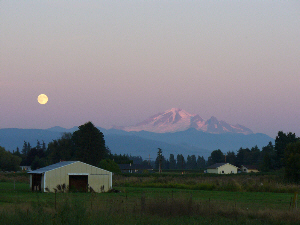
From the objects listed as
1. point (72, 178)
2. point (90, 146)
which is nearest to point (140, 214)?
point (72, 178)

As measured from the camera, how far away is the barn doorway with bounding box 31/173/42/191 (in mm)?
44963

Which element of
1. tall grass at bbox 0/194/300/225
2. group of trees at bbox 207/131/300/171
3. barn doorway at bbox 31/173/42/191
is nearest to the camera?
tall grass at bbox 0/194/300/225

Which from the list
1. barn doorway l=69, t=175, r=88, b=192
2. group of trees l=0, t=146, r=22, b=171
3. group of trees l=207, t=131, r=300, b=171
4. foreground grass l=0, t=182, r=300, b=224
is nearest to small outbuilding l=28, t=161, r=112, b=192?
barn doorway l=69, t=175, r=88, b=192

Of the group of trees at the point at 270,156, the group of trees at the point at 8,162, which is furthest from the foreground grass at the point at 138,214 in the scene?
the group of trees at the point at 8,162

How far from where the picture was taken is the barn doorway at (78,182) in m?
44.6

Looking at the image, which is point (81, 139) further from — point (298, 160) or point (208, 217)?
point (208, 217)

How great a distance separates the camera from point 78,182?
4559cm

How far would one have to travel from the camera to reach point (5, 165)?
11988cm

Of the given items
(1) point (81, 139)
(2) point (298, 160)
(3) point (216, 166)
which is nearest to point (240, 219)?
(2) point (298, 160)

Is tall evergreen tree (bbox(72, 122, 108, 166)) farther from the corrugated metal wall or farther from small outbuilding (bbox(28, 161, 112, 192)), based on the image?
the corrugated metal wall

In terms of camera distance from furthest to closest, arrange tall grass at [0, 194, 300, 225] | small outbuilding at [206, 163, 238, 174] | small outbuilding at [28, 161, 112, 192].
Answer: small outbuilding at [206, 163, 238, 174] → small outbuilding at [28, 161, 112, 192] → tall grass at [0, 194, 300, 225]

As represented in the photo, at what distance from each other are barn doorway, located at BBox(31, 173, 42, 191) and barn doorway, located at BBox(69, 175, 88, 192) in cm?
348

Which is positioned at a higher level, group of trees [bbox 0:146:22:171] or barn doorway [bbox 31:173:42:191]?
group of trees [bbox 0:146:22:171]

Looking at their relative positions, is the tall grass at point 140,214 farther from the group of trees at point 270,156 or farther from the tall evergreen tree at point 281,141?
the tall evergreen tree at point 281,141
